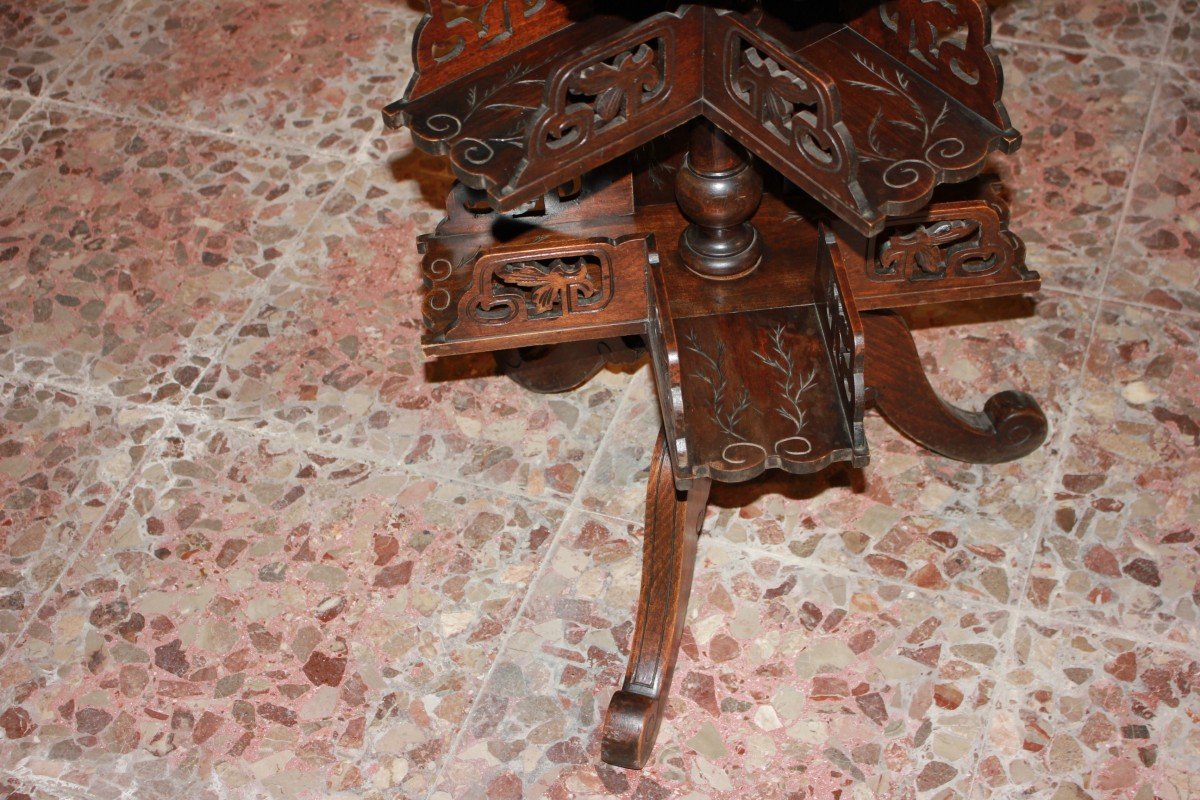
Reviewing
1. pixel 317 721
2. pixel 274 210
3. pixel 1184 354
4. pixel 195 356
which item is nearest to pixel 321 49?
pixel 274 210

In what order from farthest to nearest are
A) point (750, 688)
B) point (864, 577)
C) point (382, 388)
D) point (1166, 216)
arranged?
point (1166, 216)
point (382, 388)
point (864, 577)
point (750, 688)

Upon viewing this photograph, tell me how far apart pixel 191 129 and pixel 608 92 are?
4.88 feet

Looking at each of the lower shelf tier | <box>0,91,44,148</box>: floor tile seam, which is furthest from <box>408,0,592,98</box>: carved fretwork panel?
<box>0,91,44,148</box>: floor tile seam

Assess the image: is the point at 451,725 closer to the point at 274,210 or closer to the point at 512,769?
the point at 512,769

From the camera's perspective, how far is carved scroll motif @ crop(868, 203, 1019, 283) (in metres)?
1.71

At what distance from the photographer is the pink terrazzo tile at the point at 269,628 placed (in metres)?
1.90

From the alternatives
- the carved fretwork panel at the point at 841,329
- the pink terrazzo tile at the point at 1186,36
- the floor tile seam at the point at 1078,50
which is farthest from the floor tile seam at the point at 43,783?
the pink terrazzo tile at the point at 1186,36

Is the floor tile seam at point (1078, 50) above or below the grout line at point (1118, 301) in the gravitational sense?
above

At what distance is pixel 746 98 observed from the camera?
60.9 inches

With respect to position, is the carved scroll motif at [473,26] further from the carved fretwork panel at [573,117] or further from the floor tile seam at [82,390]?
the floor tile seam at [82,390]

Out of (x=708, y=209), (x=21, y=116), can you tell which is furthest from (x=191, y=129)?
(x=708, y=209)

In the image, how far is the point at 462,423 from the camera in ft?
7.35

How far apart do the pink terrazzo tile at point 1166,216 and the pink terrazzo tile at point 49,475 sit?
65.4 inches

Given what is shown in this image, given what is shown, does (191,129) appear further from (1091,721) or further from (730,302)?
(1091,721)
